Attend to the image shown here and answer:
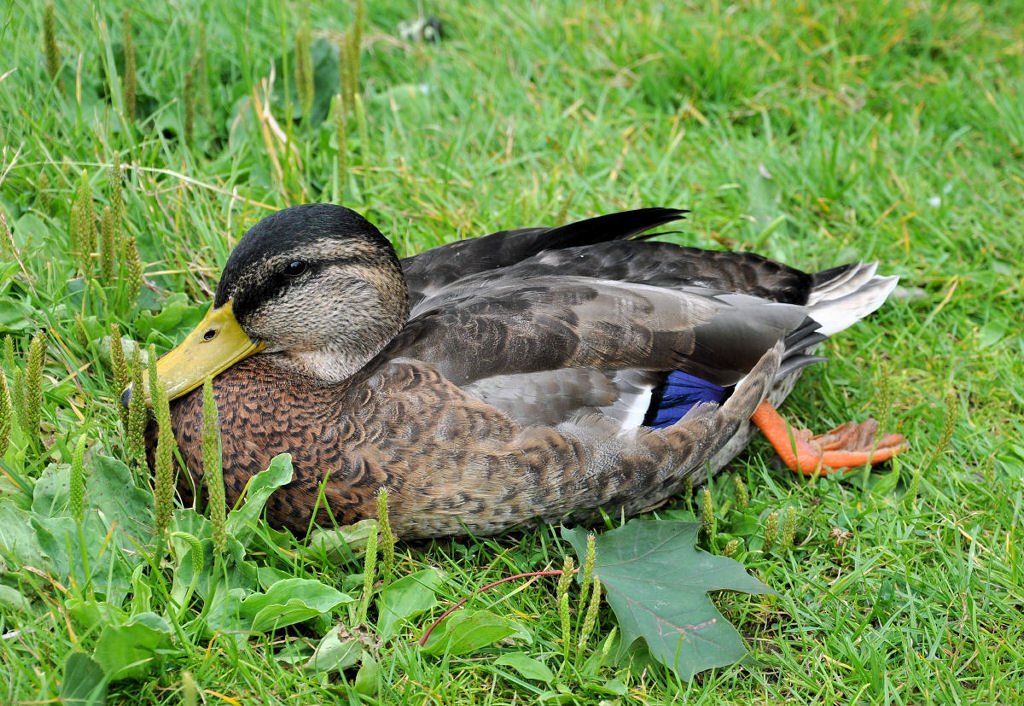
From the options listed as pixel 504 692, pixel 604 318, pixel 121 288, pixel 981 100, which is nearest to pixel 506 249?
pixel 604 318

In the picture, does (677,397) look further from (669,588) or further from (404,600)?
(404,600)

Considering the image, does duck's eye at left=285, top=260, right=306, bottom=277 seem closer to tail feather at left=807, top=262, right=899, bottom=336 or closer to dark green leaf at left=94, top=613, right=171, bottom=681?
dark green leaf at left=94, top=613, right=171, bottom=681

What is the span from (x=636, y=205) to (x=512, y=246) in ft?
3.77

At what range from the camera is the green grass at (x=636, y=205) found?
9.91ft

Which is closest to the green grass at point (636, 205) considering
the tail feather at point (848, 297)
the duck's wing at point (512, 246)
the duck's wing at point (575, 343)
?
the tail feather at point (848, 297)

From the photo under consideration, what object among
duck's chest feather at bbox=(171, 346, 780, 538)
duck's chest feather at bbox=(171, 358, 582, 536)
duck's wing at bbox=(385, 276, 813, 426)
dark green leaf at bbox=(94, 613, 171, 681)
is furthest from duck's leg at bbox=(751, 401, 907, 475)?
dark green leaf at bbox=(94, 613, 171, 681)

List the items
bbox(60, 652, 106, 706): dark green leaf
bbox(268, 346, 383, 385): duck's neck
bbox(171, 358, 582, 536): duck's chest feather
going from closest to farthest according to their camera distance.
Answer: bbox(60, 652, 106, 706): dark green leaf → bbox(171, 358, 582, 536): duck's chest feather → bbox(268, 346, 383, 385): duck's neck

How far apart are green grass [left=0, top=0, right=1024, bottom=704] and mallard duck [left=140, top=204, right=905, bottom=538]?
0.22m

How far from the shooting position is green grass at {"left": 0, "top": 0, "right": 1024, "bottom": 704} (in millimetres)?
3021

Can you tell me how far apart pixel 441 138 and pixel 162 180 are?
1276 mm

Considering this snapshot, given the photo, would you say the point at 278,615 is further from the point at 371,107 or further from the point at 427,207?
the point at 371,107

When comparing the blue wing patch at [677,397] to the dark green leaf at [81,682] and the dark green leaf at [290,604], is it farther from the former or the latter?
the dark green leaf at [81,682]

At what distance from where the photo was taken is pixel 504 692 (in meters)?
2.92

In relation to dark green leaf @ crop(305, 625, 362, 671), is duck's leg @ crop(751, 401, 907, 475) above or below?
below
